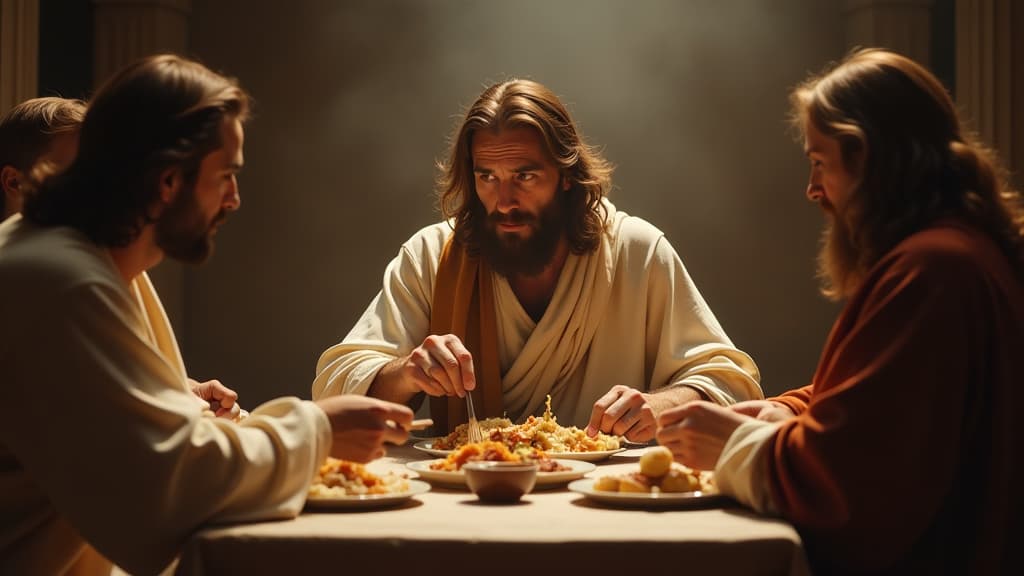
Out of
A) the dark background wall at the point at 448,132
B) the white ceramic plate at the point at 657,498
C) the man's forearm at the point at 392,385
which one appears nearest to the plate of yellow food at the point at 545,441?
the man's forearm at the point at 392,385

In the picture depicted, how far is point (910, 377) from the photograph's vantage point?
1.90m

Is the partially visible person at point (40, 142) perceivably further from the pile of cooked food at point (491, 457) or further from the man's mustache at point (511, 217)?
the man's mustache at point (511, 217)

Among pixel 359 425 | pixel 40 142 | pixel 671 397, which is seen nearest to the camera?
pixel 359 425

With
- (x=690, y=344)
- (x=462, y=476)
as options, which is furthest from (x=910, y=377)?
(x=690, y=344)

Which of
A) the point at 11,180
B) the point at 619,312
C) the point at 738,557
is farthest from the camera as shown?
the point at 619,312

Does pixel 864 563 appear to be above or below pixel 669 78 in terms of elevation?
below

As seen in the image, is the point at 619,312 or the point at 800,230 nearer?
the point at 619,312

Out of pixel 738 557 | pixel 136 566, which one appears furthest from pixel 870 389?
pixel 136 566

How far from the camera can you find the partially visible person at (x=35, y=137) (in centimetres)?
296

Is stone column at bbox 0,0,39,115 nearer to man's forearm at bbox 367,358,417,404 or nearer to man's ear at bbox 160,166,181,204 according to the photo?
man's forearm at bbox 367,358,417,404

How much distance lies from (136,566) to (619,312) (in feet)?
6.69

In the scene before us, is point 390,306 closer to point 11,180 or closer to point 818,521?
point 11,180

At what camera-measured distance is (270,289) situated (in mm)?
6691

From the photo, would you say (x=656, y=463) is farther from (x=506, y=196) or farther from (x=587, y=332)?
(x=506, y=196)
